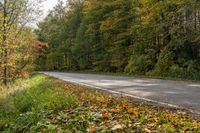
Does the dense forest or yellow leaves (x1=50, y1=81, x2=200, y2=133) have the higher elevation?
the dense forest

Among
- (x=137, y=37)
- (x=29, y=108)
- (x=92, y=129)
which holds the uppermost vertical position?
(x=137, y=37)

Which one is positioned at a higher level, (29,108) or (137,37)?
(137,37)

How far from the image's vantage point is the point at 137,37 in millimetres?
34750

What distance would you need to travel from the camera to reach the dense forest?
2530cm

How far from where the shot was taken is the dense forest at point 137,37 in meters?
25.3

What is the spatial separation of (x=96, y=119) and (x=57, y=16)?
67446 millimetres

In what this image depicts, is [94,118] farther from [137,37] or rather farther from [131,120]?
[137,37]

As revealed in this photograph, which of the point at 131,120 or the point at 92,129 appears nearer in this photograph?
the point at 92,129

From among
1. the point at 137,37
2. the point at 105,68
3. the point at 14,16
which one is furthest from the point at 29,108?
the point at 105,68

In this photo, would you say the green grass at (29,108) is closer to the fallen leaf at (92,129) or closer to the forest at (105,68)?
the forest at (105,68)

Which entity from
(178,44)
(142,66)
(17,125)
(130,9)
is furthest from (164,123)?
(130,9)

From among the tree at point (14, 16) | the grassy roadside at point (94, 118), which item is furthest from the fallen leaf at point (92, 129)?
the tree at point (14, 16)

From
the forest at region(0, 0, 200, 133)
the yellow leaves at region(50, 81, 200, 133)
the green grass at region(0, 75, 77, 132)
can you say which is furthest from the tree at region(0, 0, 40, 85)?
the yellow leaves at region(50, 81, 200, 133)

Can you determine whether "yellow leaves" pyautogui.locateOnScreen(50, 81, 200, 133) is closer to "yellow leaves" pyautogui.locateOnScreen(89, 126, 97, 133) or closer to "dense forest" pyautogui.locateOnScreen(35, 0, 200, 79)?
"yellow leaves" pyautogui.locateOnScreen(89, 126, 97, 133)
